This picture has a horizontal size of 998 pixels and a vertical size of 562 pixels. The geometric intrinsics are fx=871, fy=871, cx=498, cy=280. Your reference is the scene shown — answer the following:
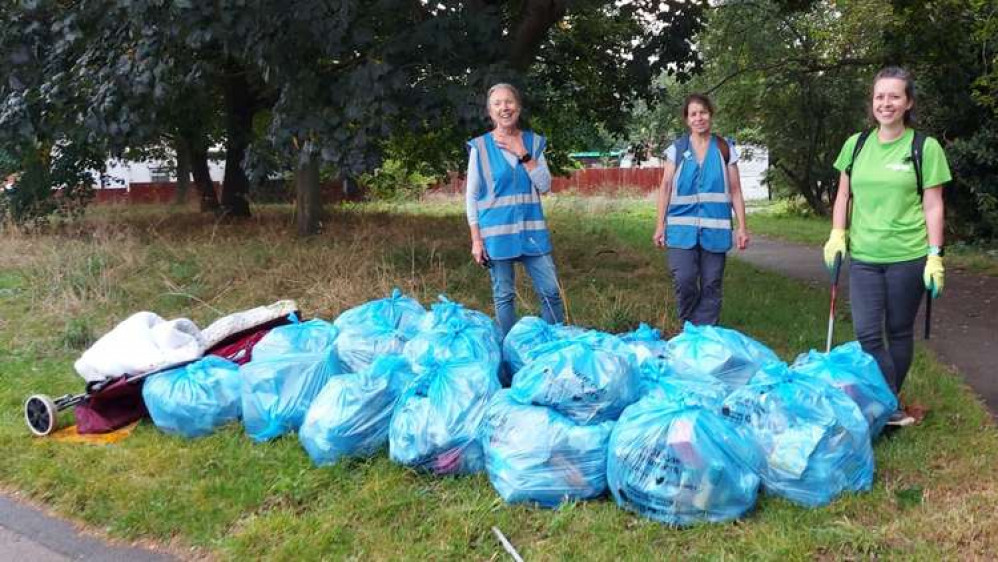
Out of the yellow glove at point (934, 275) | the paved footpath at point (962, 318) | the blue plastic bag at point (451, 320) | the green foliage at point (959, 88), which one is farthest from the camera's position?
the green foliage at point (959, 88)

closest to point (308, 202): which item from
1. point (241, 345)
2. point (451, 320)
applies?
point (241, 345)

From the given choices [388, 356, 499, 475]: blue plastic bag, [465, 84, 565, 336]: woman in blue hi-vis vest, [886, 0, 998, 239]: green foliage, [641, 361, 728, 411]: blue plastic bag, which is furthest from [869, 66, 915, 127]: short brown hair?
[886, 0, 998, 239]: green foliage

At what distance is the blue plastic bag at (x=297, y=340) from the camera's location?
471 centimetres

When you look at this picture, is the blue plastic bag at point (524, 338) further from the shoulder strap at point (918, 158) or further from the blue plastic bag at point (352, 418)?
the shoulder strap at point (918, 158)

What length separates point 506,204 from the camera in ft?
16.4

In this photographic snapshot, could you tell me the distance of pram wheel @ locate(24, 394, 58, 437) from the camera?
4.73 metres

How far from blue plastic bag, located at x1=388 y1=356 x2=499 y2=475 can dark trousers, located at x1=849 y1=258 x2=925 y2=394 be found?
1.82 m

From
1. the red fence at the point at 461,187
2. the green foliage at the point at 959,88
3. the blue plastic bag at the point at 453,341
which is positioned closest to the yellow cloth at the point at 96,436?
the blue plastic bag at the point at 453,341

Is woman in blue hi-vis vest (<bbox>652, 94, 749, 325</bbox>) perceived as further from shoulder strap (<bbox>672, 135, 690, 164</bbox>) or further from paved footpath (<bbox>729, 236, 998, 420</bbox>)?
paved footpath (<bbox>729, 236, 998, 420</bbox>)

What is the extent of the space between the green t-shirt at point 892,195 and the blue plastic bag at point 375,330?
7.85 ft

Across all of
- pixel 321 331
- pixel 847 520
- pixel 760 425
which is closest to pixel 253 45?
pixel 321 331

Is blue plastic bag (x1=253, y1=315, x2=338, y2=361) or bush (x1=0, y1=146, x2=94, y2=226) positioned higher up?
bush (x1=0, y1=146, x2=94, y2=226)

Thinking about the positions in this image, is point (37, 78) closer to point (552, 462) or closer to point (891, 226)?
point (552, 462)

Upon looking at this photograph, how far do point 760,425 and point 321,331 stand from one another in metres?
2.50
